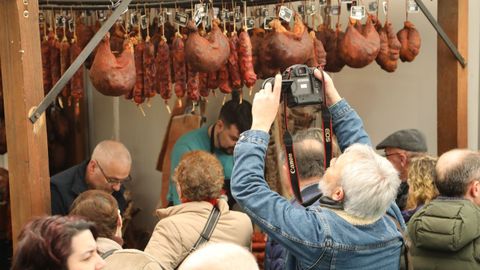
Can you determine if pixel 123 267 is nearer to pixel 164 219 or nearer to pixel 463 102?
pixel 164 219

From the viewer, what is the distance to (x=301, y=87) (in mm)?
3320

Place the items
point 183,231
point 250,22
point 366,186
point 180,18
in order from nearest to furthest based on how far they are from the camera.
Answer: point 366,186 < point 183,231 < point 180,18 < point 250,22

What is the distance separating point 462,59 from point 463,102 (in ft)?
1.10

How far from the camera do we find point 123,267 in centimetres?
340

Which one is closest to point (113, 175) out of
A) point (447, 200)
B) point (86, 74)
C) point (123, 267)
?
point (123, 267)

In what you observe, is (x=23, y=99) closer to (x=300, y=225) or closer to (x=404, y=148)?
(x=300, y=225)

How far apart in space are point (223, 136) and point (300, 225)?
10.6 feet

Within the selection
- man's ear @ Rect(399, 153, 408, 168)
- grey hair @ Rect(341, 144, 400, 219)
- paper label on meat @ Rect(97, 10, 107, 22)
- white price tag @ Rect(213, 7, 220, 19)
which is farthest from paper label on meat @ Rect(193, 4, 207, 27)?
grey hair @ Rect(341, 144, 400, 219)

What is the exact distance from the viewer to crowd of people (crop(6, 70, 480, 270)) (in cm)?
281

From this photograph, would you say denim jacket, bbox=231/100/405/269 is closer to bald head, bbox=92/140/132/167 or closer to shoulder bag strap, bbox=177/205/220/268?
shoulder bag strap, bbox=177/205/220/268

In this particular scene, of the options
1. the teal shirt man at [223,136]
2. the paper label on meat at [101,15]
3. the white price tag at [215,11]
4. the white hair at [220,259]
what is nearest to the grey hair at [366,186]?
the white hair at [220,259]

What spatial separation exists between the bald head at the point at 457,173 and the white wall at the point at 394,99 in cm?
252

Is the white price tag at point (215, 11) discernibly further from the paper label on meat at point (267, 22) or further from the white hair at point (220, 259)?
the white hair at point (220, 259)

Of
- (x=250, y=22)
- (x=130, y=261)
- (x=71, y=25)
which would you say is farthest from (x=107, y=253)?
(x=71, y=25)
